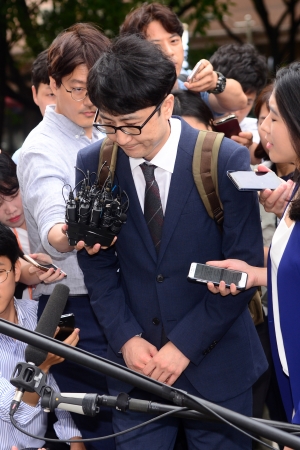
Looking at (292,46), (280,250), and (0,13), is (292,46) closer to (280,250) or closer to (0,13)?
(0,13)

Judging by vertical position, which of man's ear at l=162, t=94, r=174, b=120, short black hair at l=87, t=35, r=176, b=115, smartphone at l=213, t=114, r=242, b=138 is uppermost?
short black hair at l=87, t=35, r=176, b=115

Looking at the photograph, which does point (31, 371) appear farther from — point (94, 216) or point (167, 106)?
point (167, 106)

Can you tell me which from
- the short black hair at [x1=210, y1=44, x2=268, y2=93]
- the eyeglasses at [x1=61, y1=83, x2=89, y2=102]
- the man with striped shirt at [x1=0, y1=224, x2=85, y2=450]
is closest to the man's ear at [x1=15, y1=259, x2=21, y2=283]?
the man with striped shirt at [x1=0, y1=224, x2=85, y2=450]

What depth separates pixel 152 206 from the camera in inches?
109

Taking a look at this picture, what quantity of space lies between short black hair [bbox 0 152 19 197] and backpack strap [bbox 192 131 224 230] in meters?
1.29

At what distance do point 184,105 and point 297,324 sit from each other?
1498 millimetres

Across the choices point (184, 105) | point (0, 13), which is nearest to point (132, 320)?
point (184, 105)

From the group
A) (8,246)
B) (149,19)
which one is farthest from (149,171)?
(149,19)

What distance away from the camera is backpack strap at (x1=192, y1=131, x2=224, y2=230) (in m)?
2.64

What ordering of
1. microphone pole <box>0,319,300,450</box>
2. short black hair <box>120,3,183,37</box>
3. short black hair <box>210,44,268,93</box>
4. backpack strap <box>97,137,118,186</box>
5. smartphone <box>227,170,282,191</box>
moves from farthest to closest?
short black hair <box>210,44,268,93</box>, short black hair <box>120,3,183,37</box>, backpack strap <box>97,137,118,186</box>, smartphone <box>227,170,282,191</box>, microphone pole <box>0,319,300,450</box>

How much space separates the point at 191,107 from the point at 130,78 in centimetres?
109

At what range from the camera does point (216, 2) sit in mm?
10945

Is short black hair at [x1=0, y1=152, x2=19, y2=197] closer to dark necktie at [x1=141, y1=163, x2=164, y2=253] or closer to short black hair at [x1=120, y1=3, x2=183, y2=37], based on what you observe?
short black hair at [x1=120, y1=3, x2=183, y2=37]

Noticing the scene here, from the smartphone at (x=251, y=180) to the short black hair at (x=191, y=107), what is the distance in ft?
3.18
